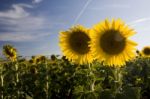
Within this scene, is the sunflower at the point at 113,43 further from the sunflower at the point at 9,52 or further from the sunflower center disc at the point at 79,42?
the sunflower at the point at 9,52

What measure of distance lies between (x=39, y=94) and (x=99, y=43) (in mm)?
5632

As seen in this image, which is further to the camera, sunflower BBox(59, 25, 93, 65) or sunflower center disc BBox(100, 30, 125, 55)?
sunflower BBox(59, 25, 93, 65)

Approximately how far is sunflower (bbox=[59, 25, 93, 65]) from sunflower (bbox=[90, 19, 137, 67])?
92cm

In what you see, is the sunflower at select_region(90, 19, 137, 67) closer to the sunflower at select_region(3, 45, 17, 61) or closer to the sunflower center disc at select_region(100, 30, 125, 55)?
the sunflower center disc at select_region(100, 30, 125, 55)

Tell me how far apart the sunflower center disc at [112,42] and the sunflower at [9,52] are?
342 inches

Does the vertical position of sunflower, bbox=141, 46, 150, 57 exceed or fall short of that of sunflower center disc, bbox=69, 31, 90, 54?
it exceeds it

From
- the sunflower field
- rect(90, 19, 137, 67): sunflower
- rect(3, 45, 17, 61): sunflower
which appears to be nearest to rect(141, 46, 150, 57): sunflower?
the sunflower field

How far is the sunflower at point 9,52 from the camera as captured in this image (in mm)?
14867

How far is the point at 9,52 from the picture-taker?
49.1ft

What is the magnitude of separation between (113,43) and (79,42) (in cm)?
150

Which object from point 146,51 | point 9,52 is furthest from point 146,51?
point 9,52

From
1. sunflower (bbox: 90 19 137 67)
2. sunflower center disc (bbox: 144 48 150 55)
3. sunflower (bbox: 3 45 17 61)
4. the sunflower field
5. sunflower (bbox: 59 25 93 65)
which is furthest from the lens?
sunflower center disc (bbox: 144 48 150 55)

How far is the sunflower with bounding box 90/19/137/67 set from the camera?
6.47m

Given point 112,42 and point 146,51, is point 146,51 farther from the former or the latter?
point 112,42
